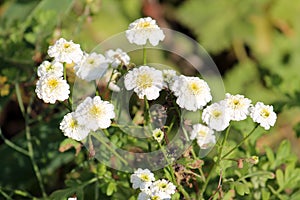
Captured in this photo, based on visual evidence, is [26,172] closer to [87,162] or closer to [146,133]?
[87,162]

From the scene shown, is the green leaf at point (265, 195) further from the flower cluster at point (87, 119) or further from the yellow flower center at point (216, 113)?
the flower cluster at point (87, 119)

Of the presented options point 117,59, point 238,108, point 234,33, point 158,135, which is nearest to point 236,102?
point 238,108

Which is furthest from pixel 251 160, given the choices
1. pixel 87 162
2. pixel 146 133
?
pixel 87 162

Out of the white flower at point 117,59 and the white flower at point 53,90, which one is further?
the white flower at point 117,59

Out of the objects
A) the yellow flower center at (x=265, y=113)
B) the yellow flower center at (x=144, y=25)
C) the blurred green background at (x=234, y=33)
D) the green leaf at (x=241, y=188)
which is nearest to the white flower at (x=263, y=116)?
the yellow flower center at (x=265, y=113)

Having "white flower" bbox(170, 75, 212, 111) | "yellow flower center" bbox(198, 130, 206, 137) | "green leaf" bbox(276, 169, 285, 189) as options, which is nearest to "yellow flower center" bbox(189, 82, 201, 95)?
"white flower" bbox(170, 75, 212, 111)

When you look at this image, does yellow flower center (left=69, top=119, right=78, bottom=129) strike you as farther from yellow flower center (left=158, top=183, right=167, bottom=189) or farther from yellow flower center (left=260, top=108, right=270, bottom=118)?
yellow flower center (left=260, top=108, right=270, bottom=118)

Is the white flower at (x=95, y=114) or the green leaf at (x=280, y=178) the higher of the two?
the white flower at (x=95, y=114)

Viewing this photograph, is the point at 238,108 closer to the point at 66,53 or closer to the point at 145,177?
the point at 145,177
